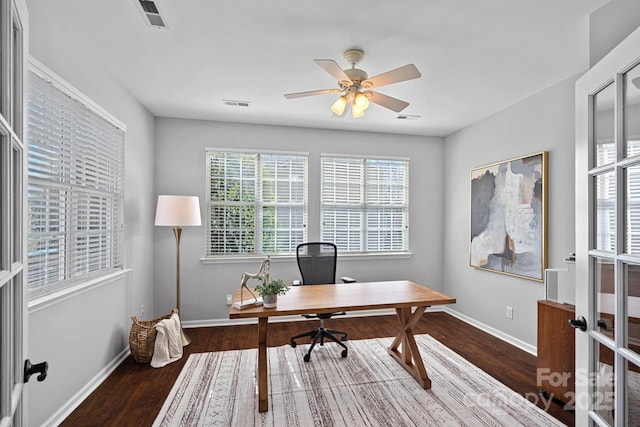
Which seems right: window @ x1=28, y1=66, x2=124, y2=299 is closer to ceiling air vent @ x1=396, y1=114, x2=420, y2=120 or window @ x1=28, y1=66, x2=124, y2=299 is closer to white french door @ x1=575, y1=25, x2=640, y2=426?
white french door @ x1=575, y1=25, x2=640, y2=426

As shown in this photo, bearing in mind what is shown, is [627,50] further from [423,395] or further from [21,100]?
[423,395]

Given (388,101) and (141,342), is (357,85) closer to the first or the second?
(388,101)

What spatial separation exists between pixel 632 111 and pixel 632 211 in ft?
1.15

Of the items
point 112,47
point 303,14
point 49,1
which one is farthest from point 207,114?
point 303,14

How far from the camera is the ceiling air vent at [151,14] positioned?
1805 millimetres

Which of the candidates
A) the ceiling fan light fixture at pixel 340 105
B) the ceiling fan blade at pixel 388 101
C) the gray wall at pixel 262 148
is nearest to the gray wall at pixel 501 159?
the gray wall at pixel 262 148

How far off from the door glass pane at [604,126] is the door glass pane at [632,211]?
0.11 m

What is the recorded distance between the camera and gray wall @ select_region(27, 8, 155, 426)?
6.20 feet

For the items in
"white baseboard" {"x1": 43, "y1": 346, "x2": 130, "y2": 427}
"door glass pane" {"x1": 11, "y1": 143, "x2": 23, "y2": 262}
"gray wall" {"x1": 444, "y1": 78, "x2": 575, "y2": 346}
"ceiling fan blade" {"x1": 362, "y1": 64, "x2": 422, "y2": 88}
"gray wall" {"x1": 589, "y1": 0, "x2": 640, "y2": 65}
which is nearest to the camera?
"door glass pane" {"x1": 11, "y1": 143, "x2": 23, "y2": 262}

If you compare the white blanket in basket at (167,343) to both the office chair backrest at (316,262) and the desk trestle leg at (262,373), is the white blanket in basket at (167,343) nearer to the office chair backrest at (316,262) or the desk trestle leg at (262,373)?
the desk trestle leg at (262,373)

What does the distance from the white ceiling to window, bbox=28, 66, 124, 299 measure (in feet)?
1.37

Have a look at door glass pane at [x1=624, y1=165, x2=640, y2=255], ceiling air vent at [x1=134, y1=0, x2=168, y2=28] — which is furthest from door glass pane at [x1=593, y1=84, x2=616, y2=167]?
ceiling air vent at [x1=134, y1=0, x2=168, y2=28]

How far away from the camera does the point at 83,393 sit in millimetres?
2318

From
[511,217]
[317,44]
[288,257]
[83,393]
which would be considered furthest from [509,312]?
[83,393]
